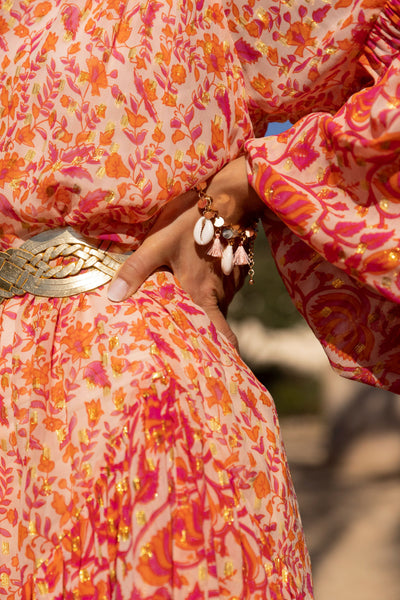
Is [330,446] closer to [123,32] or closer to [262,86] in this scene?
[262,86]

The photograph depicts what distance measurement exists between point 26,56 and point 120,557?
0.59 m

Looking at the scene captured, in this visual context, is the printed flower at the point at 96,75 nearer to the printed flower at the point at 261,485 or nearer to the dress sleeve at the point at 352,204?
the dress sleeve at the point at 352,204

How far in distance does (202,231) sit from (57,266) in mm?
189

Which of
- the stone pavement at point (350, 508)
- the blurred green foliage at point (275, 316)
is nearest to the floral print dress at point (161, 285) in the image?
the stone pavement at point (350, 508)

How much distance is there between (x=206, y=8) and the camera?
0.96 metres

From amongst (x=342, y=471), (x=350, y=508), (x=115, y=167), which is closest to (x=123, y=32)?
(x=115, y=167)

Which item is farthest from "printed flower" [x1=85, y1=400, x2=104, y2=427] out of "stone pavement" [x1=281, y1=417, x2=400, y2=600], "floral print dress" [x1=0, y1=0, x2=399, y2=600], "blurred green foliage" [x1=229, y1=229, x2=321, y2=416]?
"blurred green foliage" [x1=229, y1=229, x2=321, y2=416]

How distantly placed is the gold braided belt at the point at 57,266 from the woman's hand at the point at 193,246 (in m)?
0.03

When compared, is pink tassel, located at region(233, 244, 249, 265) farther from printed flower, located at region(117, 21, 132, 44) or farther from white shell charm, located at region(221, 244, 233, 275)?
printed flower, located at region(117, 21, 132, 44)

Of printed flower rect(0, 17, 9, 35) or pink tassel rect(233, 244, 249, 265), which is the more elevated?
printed flower rect(0, 17, 9, 35)

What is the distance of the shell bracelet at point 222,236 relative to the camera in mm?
946

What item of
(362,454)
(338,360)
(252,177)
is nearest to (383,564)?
(362,454)

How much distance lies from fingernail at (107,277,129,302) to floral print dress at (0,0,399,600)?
14mm

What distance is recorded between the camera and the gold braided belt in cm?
87
